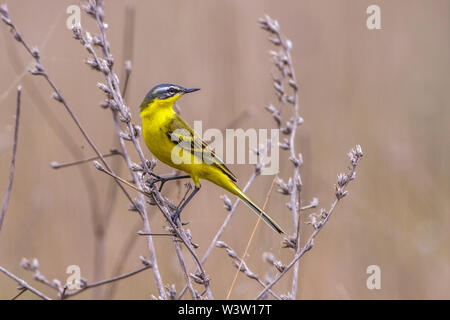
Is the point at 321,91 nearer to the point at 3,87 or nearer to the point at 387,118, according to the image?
the point at 387,118

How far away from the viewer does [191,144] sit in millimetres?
3779

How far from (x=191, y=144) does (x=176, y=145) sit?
142 mm

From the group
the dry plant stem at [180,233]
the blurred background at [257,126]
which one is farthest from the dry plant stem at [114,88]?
the blurred background at [257,126]

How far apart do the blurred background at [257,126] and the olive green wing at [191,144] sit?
1.94 ft

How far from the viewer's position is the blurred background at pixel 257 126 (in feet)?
15.3

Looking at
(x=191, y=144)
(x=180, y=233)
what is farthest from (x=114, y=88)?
(x=191, y=144)

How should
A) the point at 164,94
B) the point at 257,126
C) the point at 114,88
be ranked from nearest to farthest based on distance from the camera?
the point at 114,88 → the point at 164,94 → the point at 257,126

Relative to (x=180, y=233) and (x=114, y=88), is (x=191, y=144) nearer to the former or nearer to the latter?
(x=114, y=88)

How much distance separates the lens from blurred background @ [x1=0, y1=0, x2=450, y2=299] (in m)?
4.66

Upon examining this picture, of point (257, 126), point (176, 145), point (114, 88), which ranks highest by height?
point (114, 88)

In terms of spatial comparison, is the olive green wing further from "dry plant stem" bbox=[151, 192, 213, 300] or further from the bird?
"dry plant stem" bbox=[151, 192, 213, 300]

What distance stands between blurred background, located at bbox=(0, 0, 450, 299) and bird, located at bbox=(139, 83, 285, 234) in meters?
0.43

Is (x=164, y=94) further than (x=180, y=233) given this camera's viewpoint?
Yes

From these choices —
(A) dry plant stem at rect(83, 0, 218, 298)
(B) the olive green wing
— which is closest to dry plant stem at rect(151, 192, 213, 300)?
(A) dry plant stem at rect(83, 0, 218, 298)
